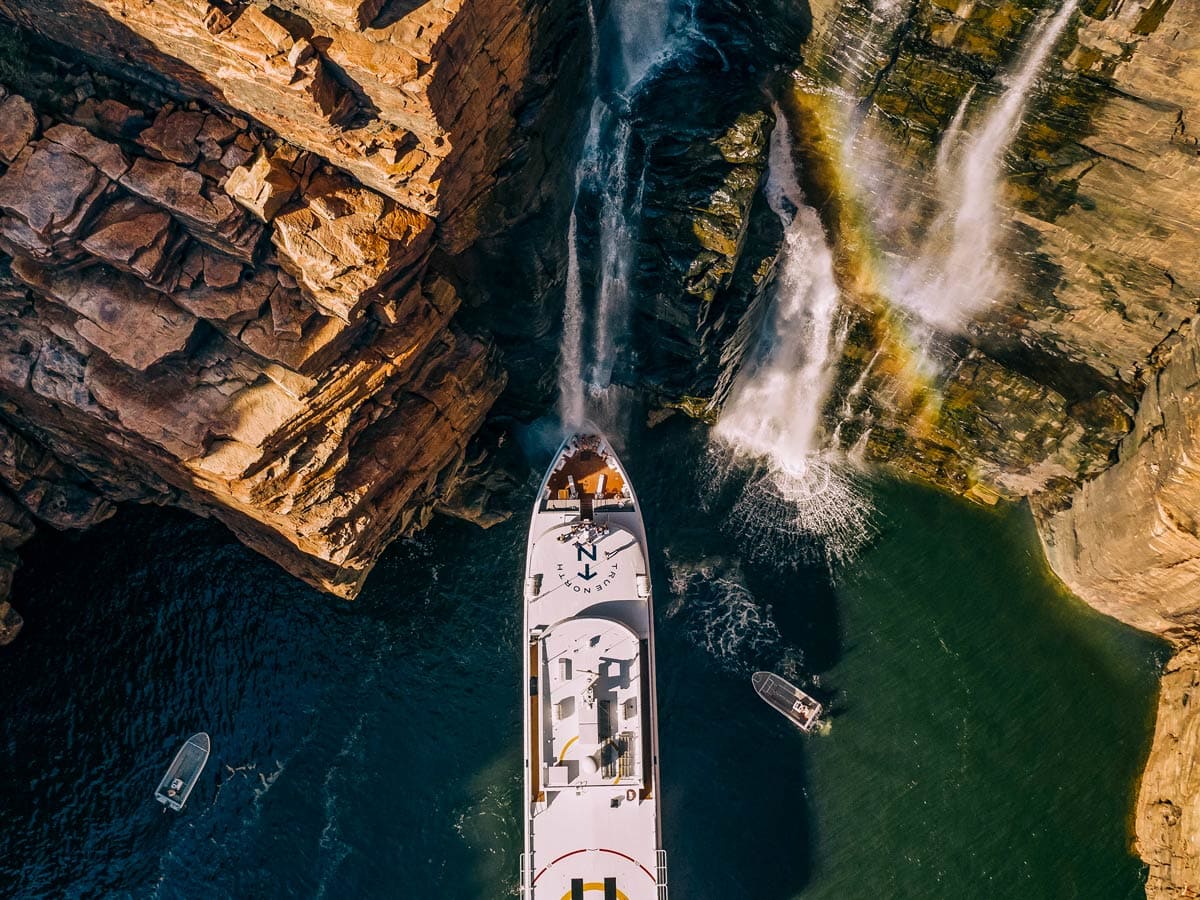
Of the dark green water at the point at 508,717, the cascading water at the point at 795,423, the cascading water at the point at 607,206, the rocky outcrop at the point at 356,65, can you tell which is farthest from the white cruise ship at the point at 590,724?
Answer: the rocky outcrop at the point at 356,65

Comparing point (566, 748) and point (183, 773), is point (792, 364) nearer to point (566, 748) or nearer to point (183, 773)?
point (566, 748)

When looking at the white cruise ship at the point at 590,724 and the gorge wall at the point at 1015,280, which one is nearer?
the gorge wall at the point at 1015,280

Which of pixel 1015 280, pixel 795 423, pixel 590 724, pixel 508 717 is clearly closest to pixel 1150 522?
pixel 1015 280

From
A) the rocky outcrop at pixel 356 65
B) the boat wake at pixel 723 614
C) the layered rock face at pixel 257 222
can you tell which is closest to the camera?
the rocky outcrop at pixel 356 65

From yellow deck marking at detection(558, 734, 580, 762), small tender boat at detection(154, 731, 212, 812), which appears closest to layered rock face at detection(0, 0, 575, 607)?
small tender boat at detection(154, 731, 212, 812)

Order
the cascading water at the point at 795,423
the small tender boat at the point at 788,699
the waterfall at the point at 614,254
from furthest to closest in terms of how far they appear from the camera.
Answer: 1. the cascading water at the point at 795,423
2. the small tender boat at the point at 788,699
3. the waterfall at the point at 614,254

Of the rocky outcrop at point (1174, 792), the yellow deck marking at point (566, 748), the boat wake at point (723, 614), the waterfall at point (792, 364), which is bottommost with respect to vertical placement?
the yellow deck marking at point (566, 748)

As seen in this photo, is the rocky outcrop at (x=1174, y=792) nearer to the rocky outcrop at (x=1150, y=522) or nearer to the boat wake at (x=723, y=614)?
the rocky outcrop at (x=1150, y=522)
